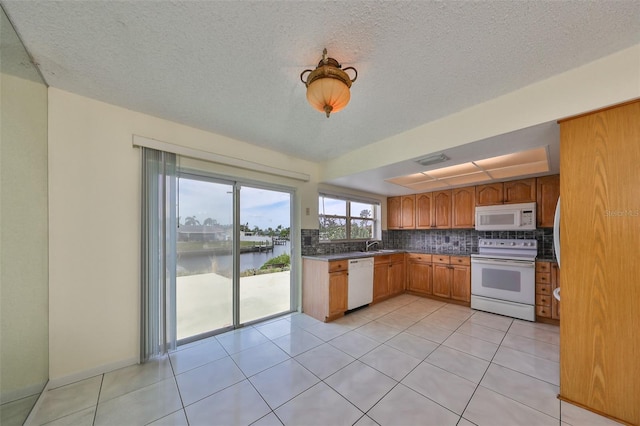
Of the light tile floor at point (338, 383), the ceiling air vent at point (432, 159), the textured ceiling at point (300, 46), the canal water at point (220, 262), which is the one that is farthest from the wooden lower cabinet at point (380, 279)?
the textured ceiling at point (300, 46)

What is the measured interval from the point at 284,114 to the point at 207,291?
2253 mm

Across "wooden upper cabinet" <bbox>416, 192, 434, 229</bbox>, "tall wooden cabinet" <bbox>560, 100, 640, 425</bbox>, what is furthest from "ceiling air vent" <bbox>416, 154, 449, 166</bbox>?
"wooden upper cabinet" <bbox>416, 192, 434, 229</bbox>

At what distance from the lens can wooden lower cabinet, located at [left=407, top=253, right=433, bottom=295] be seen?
169 inches

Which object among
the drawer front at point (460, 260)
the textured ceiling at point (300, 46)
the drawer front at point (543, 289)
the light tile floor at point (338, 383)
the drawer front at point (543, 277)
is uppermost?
the textured ceiling at point (300, 46)

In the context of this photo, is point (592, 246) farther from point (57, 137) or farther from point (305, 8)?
point (57, 137)


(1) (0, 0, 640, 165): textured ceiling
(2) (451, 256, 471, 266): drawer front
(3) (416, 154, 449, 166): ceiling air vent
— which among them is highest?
(1) (0, 0, 640, 165): textured ceiling

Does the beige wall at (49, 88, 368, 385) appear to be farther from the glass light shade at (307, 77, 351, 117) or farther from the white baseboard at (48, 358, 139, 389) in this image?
the glass light shade at (307, 77, 351, 117)

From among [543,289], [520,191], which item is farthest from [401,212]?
[543,289]

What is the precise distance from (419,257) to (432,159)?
2.45m

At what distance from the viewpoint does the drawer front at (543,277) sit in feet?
10.3

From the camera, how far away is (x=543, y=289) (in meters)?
3.15

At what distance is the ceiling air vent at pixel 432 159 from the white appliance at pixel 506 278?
78.6 inches

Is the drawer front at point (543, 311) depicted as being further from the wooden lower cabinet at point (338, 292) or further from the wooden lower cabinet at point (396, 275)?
the wooden lower cabinet at point (338, 292)

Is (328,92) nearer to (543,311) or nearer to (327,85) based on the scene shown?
(327,85)
